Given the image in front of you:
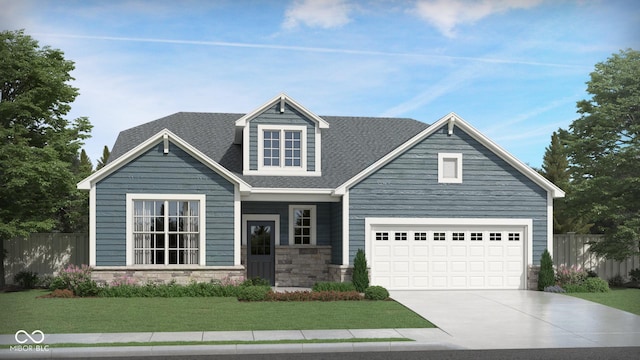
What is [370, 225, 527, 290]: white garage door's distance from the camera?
2123cm

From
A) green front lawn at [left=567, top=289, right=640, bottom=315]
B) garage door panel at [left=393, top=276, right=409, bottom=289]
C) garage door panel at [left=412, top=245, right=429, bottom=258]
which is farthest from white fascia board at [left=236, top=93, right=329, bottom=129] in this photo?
green front lawn at [left=567, top=289, right=640, bottom=315]

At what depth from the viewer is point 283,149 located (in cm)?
2270

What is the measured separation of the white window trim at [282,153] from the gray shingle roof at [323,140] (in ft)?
0.99

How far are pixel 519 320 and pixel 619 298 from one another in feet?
20.1

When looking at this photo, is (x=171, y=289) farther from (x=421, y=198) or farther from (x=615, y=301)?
(x=615, y=301)

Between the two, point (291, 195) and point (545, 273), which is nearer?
point (545, 273)

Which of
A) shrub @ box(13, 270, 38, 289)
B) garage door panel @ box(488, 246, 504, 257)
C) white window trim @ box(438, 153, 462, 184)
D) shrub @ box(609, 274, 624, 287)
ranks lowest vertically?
shrub @ box(609, 274, 624, 287)

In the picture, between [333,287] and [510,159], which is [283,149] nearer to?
[333,287]

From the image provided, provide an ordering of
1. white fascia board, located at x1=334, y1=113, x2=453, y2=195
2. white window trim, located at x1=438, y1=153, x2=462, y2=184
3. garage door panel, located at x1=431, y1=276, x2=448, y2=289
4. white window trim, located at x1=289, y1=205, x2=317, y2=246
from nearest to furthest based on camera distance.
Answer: white fascia board, located at x1=334, y1=113, x2=453, y2=195 < garage door panel, located at x1=431, y1=276, x2=448, y2=289 < white window trim, located at x1=438, y1=153, x2=462, y2=184 < white window trim, located at x1=289, y1=205, x2=317, y2=246

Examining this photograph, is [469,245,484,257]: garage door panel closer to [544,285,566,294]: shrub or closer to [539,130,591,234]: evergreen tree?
[544,285,566,294]: shrub

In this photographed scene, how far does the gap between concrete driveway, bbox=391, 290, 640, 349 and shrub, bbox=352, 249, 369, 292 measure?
910 mm

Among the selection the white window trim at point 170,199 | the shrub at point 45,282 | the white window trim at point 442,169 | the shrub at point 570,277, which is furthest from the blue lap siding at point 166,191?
the shrub at point 570,277

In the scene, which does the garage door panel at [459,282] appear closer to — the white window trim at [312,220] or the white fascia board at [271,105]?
the white window trim at [312,220]

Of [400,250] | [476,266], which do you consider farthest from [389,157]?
[476,266]
